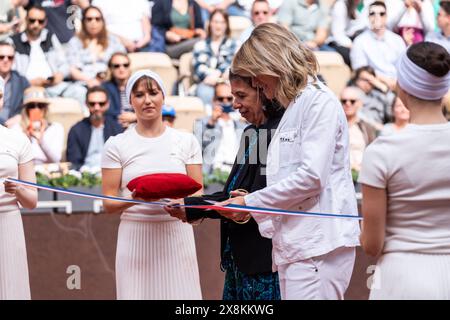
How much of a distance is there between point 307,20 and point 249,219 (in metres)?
5.71

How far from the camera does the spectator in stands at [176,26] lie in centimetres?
973

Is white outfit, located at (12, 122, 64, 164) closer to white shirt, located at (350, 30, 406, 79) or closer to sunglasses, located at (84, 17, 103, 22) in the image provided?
sunglasses, located at (84, 17, 103, 22)

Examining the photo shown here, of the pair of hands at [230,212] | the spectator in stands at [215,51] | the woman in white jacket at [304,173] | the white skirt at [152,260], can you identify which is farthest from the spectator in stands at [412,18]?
the woman in white jacket at [304,173]

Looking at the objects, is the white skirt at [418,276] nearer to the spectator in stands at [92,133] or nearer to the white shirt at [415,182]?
the white shirt at [415,182]

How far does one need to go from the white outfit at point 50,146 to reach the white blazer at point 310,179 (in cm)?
463

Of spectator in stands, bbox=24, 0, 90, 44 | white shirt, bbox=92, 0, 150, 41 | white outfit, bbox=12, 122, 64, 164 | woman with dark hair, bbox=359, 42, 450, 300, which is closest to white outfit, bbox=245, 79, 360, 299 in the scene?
woman with dark hair, bbox=359, 42, 450, 300

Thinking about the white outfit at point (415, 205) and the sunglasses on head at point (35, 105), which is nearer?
the white outfit at point (415, 205)

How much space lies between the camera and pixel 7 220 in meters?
5.38

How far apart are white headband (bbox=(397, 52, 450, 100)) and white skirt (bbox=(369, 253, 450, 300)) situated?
0.55 meters

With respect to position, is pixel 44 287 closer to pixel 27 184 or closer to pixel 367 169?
pixel 27 184

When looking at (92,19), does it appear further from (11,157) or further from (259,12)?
(11,157)

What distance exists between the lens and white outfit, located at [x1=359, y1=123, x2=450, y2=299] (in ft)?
10.7

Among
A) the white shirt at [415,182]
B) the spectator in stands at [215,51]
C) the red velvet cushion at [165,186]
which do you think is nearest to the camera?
the white shirt at [415,182]

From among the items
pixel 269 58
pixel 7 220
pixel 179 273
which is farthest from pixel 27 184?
pixel 269 58
